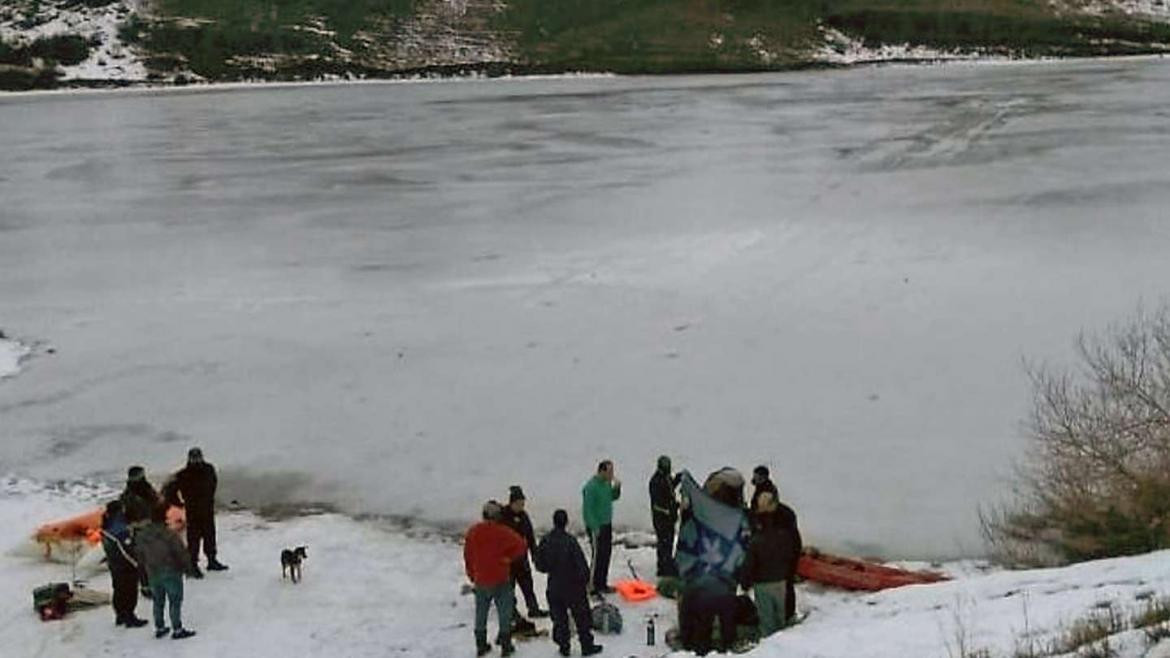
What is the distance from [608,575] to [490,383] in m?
5.73

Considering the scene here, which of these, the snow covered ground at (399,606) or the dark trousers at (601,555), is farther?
the dark trousers at (601,555)

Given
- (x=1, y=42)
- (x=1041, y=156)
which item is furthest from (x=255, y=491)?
(x=1, y=42)

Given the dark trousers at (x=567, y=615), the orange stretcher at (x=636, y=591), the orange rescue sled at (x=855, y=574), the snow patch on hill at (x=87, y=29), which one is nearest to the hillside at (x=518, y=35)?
the snow patch on hill at (x=87, y=29)

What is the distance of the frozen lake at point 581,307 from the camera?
512 inches

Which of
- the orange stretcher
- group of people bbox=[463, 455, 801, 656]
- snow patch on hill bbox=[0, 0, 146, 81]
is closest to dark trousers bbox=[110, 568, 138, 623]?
group of people bbox=[463, 455, 801, 656]

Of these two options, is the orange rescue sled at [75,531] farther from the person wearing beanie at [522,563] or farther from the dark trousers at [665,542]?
the dark trousers at [665,542]

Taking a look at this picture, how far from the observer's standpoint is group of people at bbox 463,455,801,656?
7773mm

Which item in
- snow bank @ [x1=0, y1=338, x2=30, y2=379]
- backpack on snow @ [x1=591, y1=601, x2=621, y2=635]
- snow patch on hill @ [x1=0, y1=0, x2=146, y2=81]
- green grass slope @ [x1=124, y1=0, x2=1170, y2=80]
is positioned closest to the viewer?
backpack on snow @ [x1=591, y1=601, x2=621, y2=635]

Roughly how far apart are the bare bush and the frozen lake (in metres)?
0.50

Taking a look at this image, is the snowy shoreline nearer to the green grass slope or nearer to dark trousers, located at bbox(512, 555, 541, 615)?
the green grass slope

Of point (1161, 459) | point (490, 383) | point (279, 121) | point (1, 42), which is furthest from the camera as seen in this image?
point (1, 42)

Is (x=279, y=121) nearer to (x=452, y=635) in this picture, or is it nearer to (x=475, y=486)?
(x=475, y=486)

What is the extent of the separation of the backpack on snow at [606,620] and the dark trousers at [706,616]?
1374 mm

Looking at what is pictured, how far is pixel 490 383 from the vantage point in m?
15.6
